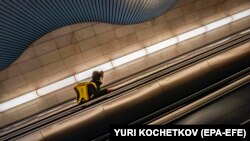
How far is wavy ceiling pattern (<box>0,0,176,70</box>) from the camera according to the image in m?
4.26

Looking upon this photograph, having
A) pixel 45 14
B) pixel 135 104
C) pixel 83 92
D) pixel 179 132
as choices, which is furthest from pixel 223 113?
pixel 45 14

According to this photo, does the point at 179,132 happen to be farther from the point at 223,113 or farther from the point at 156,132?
the point at 223,113

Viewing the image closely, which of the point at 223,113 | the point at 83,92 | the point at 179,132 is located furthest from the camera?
the point at 83,92

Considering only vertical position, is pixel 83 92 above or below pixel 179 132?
above

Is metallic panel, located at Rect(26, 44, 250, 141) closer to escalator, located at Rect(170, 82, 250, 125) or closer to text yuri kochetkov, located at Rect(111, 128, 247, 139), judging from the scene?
escalator, located at Rect(170, 82, 250, 125)

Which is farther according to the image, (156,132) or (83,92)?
(83,92)

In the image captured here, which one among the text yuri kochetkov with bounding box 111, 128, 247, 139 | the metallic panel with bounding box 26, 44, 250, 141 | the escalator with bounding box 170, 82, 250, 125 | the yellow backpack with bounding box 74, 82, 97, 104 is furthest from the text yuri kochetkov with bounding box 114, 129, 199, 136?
the yellow backpack with bounding box 74, 82, 97, 104

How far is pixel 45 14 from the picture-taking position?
4715 millimetres

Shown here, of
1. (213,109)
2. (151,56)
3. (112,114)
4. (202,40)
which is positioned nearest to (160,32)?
(151,56)

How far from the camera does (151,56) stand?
9148 millimetres

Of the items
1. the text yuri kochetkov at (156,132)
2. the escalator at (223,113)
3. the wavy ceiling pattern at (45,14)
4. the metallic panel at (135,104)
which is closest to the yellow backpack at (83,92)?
the metallic panel at (135,104)

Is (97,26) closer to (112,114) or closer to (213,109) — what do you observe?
(112,114)

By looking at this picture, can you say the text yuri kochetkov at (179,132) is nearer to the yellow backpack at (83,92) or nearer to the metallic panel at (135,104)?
the metallic panel at (135,104)

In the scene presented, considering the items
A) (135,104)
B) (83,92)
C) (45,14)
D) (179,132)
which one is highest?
(45,14)
